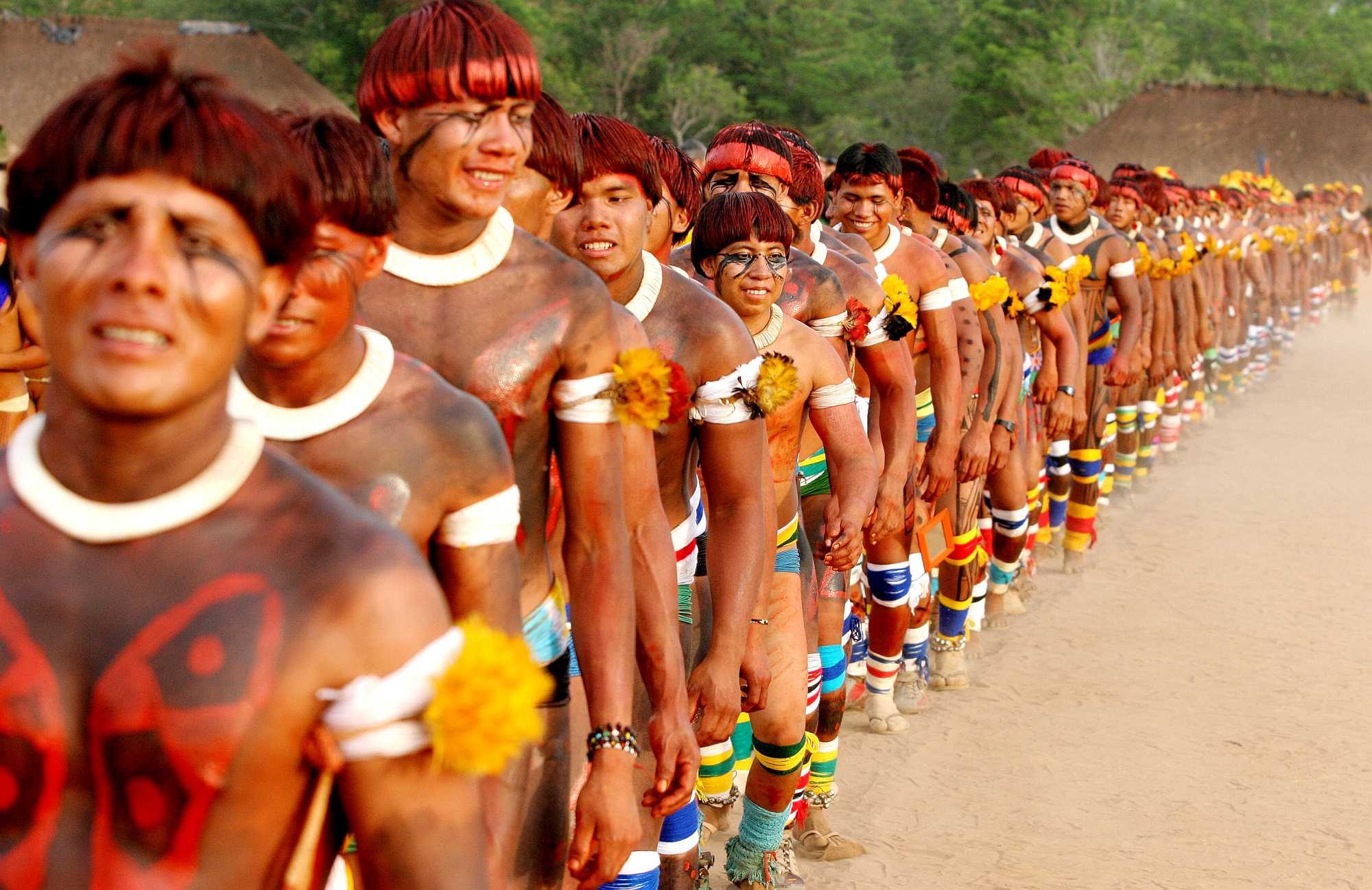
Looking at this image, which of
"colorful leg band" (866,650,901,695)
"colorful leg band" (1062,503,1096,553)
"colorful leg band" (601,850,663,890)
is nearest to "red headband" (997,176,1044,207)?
"colorful leg band" (1062,503,1096,553)

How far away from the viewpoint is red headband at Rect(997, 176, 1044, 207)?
10.4 metres

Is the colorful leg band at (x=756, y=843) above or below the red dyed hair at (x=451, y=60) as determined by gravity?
below

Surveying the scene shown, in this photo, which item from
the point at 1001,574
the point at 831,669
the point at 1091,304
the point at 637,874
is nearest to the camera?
the point at 637,874

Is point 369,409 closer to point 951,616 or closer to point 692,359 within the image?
point 692,359

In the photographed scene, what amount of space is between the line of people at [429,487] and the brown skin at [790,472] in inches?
0.6

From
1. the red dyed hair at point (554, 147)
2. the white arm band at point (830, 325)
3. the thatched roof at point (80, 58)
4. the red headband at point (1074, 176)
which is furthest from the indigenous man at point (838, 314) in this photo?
the thatched roof at point (80, 58)

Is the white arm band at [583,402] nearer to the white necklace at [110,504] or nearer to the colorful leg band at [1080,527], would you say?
the white necklace at [110,504]

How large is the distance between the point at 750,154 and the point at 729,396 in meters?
2.01

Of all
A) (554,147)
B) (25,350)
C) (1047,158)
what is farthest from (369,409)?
(1047,158)

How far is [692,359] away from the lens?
394 centimetres

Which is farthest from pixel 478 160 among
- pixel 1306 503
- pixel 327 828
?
pixel 1306 503

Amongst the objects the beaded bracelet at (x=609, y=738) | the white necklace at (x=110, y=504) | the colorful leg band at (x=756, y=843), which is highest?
the white necklace at (x=110, y=504)

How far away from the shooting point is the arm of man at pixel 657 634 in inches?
130

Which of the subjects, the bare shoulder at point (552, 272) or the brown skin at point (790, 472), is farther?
the brown skin at point (790, 472)
